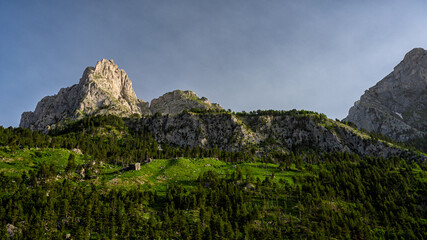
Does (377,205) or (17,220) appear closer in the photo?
(17,220)

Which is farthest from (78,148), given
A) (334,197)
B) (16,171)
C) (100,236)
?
(334,197)

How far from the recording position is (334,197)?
415 ft

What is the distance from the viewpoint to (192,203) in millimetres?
100500

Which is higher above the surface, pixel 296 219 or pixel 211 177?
pixel 211 177

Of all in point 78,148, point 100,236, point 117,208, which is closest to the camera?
point 100,236

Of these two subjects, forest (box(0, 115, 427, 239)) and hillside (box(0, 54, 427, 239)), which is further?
hillside (box(0, 54, 427, 239))

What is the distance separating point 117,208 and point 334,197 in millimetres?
109342

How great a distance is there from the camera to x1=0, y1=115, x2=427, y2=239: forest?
76.8 metres

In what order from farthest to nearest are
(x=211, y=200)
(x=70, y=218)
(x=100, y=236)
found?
1. (x=211, y=200)
2. (x=70, y=218)
3. (x=100, y=236)

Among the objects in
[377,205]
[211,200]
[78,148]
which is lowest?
[377,205]

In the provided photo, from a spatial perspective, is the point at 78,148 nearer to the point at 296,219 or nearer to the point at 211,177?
the point at 211,177

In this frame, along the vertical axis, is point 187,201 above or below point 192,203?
above

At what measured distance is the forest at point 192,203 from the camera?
76.8 metres

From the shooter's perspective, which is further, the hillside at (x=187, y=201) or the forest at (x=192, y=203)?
the hillside at (x=187, y=201)
